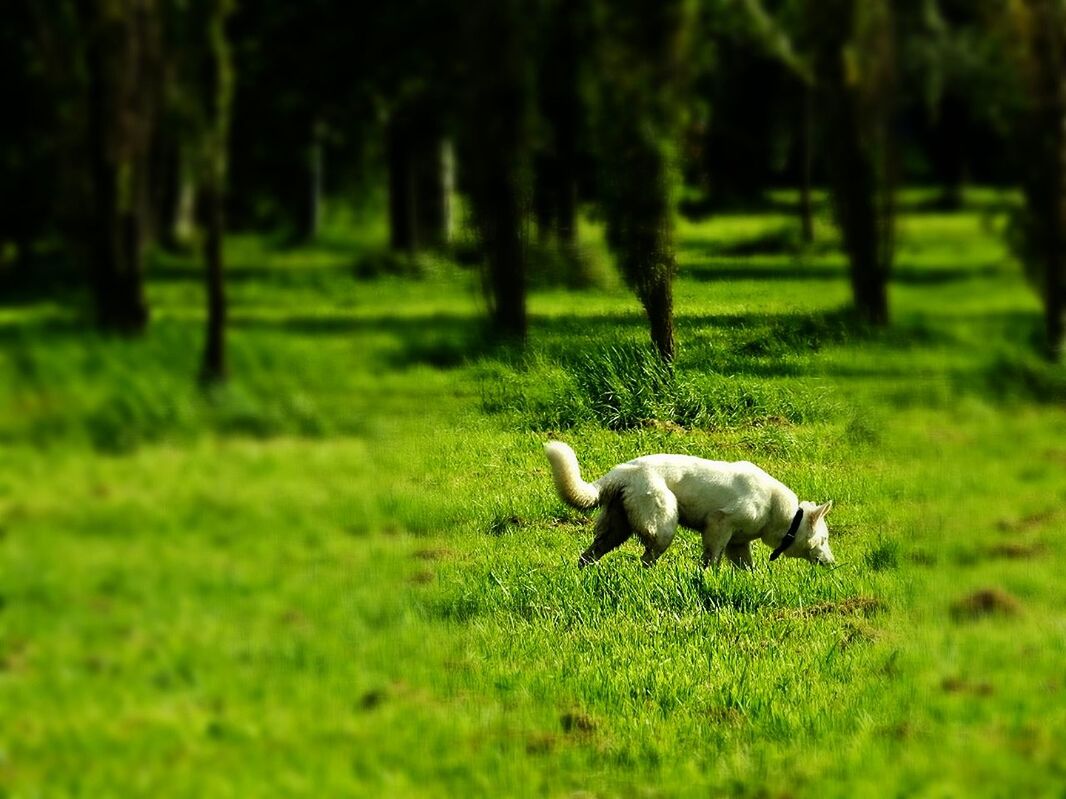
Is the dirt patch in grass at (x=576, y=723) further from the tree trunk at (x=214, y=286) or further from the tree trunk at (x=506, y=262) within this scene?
the tree trunk at (x=214, y=286)

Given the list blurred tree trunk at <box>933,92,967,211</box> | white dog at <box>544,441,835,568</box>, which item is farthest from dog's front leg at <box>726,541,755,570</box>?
blurred tree trunk at <box>933,92,967,211</box>

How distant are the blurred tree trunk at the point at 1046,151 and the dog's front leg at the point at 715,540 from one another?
1234 millimetres

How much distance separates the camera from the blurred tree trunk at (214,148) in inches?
147

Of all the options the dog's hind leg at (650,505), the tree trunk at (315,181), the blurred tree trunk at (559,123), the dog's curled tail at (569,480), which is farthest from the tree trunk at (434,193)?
the dog's hind leg at (650,505)

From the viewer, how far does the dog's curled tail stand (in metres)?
4.46

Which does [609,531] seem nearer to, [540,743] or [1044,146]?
[540,743]

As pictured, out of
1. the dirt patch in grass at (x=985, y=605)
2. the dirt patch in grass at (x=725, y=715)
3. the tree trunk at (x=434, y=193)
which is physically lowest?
the dirt patch in grass at (x=725, y=715)

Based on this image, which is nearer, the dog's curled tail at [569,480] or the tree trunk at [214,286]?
the tree trunk at [214,286]

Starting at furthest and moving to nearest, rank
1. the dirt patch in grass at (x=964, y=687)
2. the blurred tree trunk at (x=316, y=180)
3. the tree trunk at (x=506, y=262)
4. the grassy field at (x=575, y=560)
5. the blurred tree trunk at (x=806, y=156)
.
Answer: the dirt patch in grass at (x=964, y=687), the blurred tree trunk at (x=806, y=156), the tree trunk at (x=506, y=262), the grassy field at (x=575, y=560), the blurred tree trunk at (x=316, y=180)

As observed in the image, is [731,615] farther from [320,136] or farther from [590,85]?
[320,136]

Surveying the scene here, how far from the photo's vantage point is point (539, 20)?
429 centimetres

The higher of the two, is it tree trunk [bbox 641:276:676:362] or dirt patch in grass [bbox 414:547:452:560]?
tree trunk [bbox 641:276:676:362]

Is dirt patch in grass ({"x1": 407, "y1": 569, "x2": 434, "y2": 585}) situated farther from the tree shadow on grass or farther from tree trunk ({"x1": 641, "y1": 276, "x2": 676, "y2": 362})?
the tree shadow on grass

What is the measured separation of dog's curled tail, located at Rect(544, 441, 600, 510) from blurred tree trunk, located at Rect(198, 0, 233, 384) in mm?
1160
